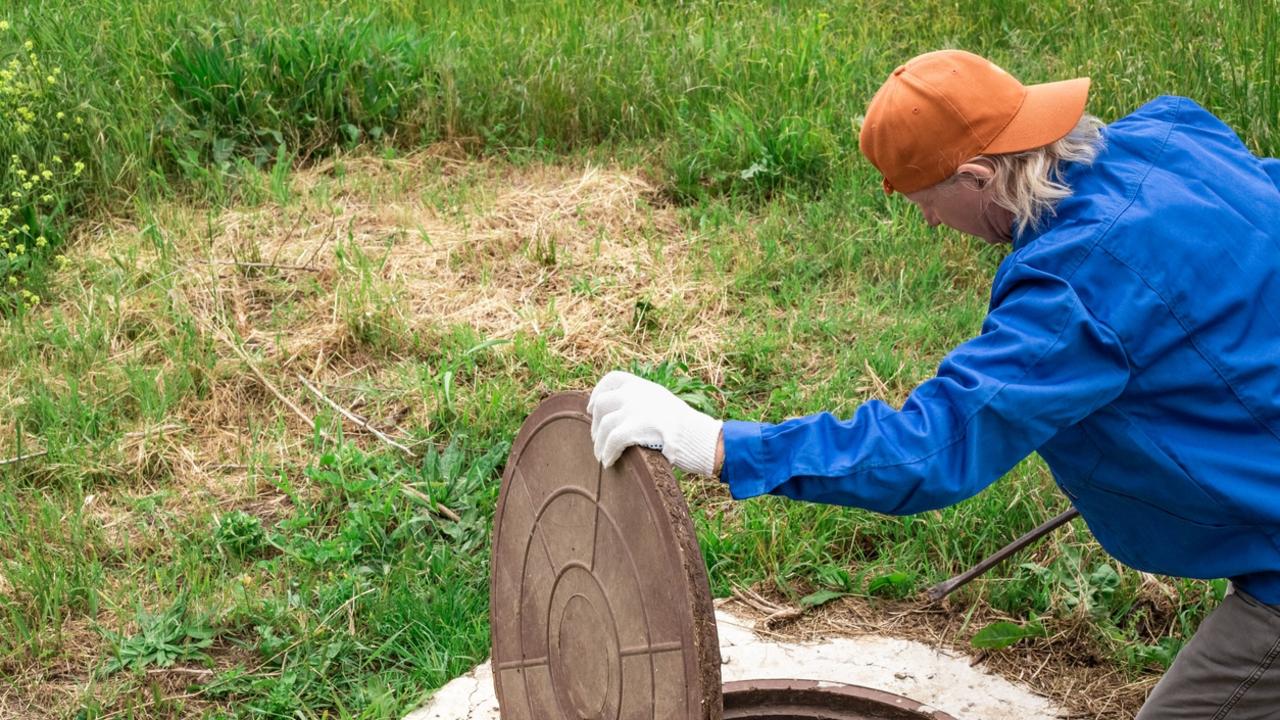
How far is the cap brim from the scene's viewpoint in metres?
2.20

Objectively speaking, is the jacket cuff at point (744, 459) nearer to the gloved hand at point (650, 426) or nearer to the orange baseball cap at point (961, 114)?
the gloved hand at point (650, 426)

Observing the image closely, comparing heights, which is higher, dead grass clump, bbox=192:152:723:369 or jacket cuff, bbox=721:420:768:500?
jacket cuff, bbox=721:420:768:500

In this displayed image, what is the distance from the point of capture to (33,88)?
226 inches

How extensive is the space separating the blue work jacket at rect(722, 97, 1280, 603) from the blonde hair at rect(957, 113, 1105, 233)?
21 mm

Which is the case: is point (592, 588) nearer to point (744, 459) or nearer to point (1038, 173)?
point (744, 459)

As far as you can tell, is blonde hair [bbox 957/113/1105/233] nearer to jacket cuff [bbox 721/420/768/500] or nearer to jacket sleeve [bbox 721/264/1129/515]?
jacket sleeve [bbox 721/264/1129/515]

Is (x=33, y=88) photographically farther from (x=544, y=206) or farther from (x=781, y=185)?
(x=781, y=185)

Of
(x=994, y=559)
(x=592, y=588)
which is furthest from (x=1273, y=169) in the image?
(x=592, y=588)

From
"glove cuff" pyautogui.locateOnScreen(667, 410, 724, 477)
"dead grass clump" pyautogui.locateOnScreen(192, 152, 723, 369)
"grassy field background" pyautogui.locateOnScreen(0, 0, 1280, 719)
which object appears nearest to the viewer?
"glove cuff" pyautogui.locateOnScreen(667, 410, 724, 477)

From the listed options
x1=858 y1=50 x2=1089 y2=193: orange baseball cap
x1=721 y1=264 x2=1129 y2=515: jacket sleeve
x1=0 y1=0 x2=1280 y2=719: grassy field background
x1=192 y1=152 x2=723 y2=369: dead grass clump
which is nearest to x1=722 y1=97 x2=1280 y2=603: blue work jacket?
x1=721 y1=264 x2=1129 y2=515: jacket sleeve

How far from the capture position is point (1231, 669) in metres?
2.35

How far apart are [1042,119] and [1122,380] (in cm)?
48

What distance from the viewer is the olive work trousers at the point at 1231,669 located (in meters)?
2.30

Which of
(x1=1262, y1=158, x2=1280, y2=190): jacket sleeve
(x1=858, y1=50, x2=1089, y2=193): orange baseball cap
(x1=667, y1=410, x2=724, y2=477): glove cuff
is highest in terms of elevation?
(x1=858, y1=50, x2=1089, y2=193): orange baseball cap
